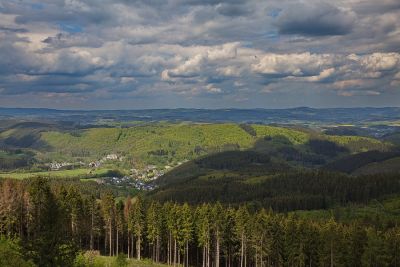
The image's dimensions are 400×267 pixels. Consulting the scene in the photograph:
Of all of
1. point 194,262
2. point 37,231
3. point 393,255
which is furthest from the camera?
point 194,262

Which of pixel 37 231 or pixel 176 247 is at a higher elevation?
pixel 37 231

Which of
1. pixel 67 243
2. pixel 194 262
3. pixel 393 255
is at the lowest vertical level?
pixel 194 262

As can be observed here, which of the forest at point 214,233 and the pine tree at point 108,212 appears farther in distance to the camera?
the pine tree at point 108,212

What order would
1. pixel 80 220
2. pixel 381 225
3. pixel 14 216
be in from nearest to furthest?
pixel 14 216 < pixel 80 220 < pixel 381 225

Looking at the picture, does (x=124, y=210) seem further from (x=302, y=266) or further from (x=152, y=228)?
(x=302, y=266)

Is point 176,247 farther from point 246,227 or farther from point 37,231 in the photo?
point 37,231

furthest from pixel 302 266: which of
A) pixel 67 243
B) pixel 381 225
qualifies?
pixel 67 243

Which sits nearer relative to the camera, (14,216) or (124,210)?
(14,216)

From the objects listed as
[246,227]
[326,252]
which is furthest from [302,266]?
[246,227]

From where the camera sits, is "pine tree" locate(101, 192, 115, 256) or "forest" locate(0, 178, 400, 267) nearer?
"forest" locate(0, 178, 400, 267)

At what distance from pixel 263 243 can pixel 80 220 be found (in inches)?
1912

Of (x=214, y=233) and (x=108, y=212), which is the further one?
(x=108, y=212)

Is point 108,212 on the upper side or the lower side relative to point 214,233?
upper

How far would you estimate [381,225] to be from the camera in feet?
464
